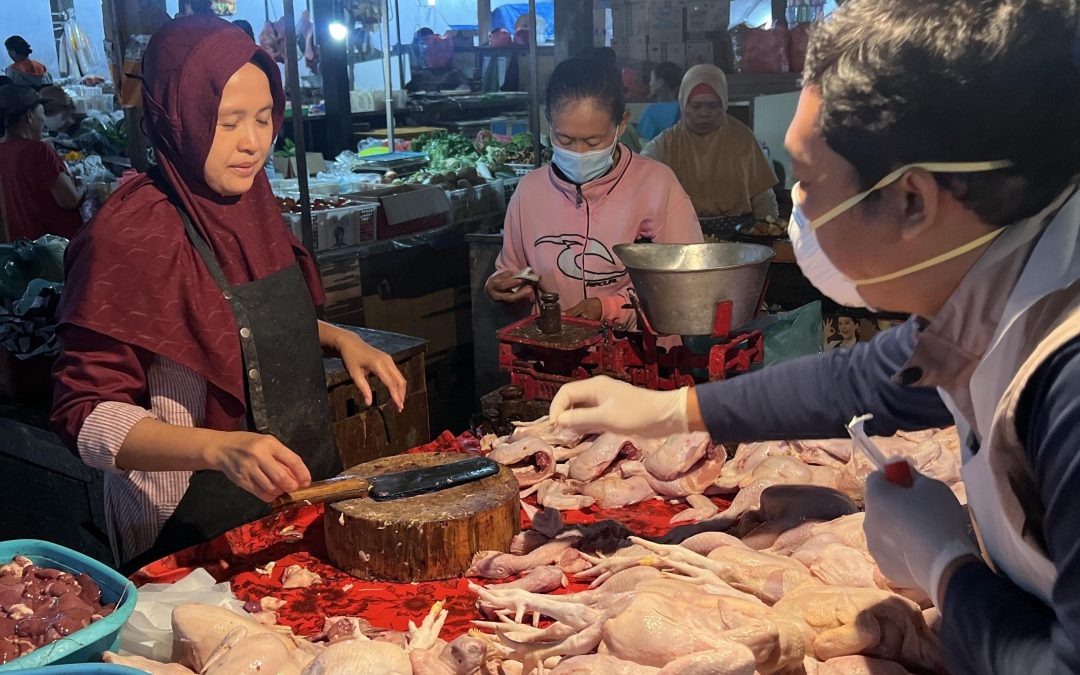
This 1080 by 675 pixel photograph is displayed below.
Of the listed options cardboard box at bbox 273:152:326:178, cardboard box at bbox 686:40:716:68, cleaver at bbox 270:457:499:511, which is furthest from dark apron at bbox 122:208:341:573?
cardboard box at bbox 686:40:716:68

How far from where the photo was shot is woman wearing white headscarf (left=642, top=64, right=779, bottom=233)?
6273 millimetres

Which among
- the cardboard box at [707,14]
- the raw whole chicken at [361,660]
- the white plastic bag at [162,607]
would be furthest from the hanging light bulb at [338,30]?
the raw whole chicken at [361,660]

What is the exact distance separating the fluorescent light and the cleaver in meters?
6.71

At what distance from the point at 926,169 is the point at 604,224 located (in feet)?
9.82

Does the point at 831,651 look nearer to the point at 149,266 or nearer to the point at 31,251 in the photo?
the point at 149,266

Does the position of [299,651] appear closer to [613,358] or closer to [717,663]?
[717,663]

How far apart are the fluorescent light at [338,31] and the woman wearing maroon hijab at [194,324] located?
6.05 m

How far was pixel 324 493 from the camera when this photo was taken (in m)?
2.29

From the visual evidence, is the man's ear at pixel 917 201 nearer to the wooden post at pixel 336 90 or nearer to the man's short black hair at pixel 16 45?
the wooden post at pixel 336 90

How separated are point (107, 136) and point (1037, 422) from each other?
1068cm

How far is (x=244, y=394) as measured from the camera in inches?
106

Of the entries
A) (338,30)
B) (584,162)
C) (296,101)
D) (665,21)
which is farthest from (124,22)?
(665,21)

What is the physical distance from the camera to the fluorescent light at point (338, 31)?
839 cm

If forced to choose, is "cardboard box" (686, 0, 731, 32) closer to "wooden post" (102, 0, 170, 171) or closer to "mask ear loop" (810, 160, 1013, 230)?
"wooden post" (102, 0, 170, 171)
